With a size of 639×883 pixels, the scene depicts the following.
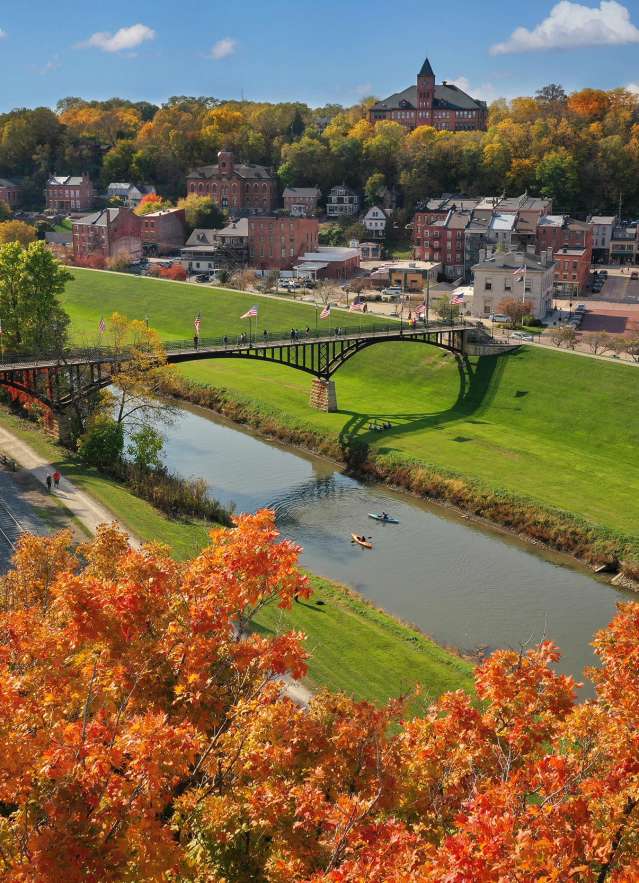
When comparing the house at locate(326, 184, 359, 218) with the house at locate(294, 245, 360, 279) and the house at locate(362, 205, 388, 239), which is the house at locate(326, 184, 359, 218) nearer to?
the house at locate(362, 205, 388, 239)

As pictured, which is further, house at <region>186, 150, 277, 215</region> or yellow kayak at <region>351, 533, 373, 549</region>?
house at <region>186, 150, 277, 215</region>

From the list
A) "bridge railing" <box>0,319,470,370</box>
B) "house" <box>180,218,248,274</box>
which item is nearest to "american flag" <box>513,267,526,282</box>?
"bridge railing" <box>0,319,470,370</box>

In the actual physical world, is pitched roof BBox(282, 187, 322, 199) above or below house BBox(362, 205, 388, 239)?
above

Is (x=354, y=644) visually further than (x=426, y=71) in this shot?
No

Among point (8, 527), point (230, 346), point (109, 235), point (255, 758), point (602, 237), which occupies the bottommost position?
point (8, 527)

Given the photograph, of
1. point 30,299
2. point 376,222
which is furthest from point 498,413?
point 376,222

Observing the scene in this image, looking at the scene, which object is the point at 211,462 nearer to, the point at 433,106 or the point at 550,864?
the point at 550,864

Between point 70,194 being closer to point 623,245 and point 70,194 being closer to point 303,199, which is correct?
point 303,199
